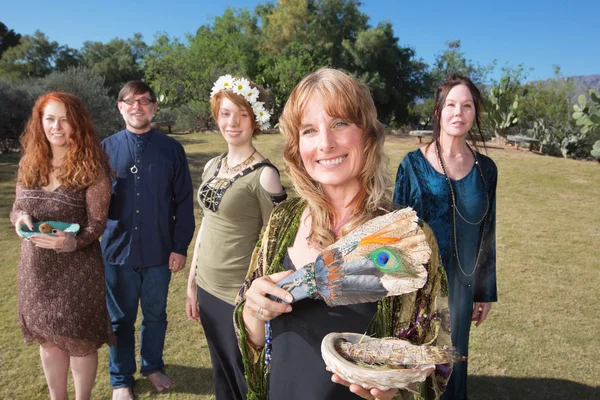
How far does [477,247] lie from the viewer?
8.34ft

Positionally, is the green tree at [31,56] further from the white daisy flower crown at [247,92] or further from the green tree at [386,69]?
the white daisy flower crown at [247,92]

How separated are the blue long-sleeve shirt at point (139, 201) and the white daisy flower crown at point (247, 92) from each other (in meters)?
0.67

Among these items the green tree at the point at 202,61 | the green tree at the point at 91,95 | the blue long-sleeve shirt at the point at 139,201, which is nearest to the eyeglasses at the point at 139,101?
the blue long-sleeve shirt at the point at 139,201

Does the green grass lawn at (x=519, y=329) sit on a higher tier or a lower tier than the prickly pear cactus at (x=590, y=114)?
lower

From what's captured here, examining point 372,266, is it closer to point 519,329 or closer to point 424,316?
point 424,316

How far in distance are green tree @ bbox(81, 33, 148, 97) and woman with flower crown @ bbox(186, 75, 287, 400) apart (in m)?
37.3

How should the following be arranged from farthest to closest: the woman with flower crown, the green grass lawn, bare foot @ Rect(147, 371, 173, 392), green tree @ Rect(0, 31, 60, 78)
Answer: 1. green tree @ Rect(0, 31, 60, 78)
2. the green grass lawn
3. bare foot @ Rect(147, 371, 173, 392)
4. the woman with flower crown

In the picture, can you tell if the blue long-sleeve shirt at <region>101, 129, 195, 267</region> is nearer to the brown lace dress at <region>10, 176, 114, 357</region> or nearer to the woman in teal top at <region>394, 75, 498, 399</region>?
the brown lace dress at <region>10, 176, 114, 357</region>

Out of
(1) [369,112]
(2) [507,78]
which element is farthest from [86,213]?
(2) [507,78]

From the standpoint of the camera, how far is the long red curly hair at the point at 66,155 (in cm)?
258

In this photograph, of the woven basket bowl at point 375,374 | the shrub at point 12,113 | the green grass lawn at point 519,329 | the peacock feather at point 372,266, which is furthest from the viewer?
the shrub at point 12,113

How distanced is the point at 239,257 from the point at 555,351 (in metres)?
3.46

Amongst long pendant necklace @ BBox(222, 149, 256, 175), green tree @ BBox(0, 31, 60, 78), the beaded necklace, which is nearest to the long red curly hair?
the beaded necklace

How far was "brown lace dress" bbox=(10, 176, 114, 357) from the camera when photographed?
256cm
